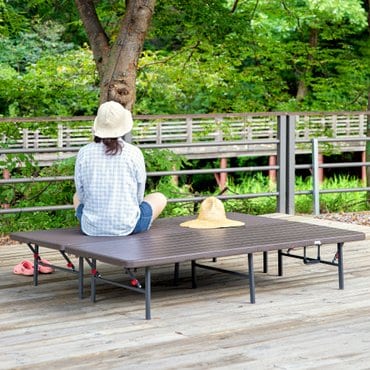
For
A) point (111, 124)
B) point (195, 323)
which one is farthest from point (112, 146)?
point (195, 323)

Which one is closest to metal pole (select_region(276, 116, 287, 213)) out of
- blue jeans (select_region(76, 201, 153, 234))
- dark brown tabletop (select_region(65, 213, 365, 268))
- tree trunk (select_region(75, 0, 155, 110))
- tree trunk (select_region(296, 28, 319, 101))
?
tree trunk (select_region(75, 0, 155, 110))

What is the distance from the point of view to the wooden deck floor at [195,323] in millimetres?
5117

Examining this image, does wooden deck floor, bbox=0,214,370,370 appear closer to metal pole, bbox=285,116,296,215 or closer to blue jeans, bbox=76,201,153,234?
blue jeans, bbox=76,201,153,234

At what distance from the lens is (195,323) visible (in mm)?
5918

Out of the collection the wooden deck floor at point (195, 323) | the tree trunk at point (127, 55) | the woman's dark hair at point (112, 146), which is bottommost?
the wooden deck floor at point (195, 323)

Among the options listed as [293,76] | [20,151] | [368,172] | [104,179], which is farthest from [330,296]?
[293,76]

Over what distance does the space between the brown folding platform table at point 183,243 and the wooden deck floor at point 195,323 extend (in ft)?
0.60

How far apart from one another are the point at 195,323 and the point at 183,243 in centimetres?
78

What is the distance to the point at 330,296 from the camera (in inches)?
264

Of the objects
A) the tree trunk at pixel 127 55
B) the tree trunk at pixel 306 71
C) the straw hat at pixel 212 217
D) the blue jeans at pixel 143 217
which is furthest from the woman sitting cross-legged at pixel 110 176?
the tree trunk at pixel 306 71

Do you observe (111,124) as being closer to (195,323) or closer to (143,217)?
(143,217)

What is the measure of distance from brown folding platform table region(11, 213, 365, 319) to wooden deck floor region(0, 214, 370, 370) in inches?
7.2

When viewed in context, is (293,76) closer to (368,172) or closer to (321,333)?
(368,172)

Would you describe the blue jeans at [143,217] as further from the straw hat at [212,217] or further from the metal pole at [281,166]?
the metal pole at [281,166]
